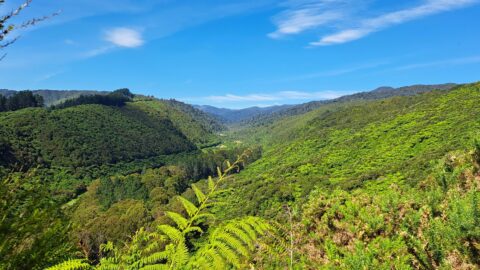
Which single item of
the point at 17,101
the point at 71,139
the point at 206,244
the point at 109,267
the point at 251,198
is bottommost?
the point at 251,198

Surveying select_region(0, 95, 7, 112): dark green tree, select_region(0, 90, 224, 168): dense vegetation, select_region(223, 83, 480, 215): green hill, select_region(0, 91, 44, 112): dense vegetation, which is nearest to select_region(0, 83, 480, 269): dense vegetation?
select_region(223, 83, 480, 215): green hill

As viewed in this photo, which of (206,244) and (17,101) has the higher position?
(17,101)

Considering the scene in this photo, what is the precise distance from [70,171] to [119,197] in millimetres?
39775

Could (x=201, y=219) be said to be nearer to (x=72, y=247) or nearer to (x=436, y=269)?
(x=72, y=247)

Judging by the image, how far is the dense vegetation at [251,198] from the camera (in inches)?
132

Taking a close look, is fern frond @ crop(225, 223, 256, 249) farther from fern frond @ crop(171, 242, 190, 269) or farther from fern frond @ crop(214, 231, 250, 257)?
fern frond @ crop(171, 242, 190, 269)

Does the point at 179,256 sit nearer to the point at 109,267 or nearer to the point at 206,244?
the point at 206,244

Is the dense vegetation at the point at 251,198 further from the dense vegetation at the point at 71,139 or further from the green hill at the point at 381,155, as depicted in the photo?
the dense vegetation at the point at 71,139

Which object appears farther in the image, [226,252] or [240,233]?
[240,233]

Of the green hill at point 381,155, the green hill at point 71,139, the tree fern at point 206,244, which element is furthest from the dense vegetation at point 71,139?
the tree fern at point 206,244

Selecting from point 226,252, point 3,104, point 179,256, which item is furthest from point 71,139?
point 226,252

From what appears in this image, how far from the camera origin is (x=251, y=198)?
285ft

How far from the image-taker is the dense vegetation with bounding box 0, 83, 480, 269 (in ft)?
11.0

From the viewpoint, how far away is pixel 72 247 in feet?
14.1
